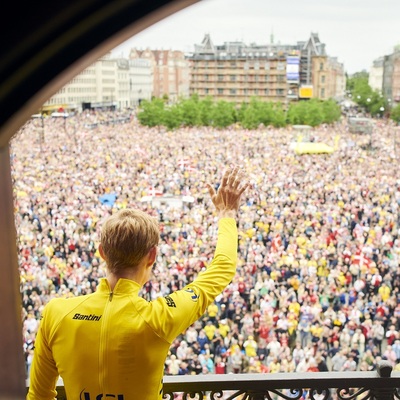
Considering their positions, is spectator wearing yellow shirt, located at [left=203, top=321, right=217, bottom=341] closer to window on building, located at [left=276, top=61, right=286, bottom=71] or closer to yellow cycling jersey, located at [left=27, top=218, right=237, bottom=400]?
yellow cycling jersey, located at [left=27, top=218, right=237, bottom=400]

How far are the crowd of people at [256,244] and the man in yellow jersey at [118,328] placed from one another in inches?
55.4

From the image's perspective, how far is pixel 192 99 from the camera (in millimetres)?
53156

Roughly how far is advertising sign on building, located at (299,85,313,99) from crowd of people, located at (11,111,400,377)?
23.6 metres

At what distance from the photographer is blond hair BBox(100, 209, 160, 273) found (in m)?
1.17

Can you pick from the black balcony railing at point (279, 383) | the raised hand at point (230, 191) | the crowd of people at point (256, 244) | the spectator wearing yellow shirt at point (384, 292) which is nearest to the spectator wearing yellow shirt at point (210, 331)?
the crowd of people at point (256, 244)

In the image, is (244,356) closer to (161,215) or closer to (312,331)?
(312,331)

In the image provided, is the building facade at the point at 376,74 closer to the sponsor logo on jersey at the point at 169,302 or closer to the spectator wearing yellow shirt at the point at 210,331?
the spectator wearing yellow shirt at the point at 210,331

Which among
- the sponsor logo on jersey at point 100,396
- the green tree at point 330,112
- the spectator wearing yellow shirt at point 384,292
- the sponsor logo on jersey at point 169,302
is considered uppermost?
the green tree at point 330,112

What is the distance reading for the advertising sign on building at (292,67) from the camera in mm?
54062

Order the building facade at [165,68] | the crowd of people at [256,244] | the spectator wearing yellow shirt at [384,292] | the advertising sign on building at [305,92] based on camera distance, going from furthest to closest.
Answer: the building facade at [165,68] → the advertising sign on building at [305,92] → the spectator wearing yellow shirt at [384,292] → the crowd of people at [256,244]

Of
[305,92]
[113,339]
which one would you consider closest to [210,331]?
[113,339]

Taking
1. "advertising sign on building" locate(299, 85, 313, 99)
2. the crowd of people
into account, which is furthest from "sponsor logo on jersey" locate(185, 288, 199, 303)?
"advertising sign on building" locate(299, 85, 313, 99)

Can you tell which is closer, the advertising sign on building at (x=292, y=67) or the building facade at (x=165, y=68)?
the advertising sign on building at (x=292, y=67)

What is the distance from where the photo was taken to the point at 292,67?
177ft
